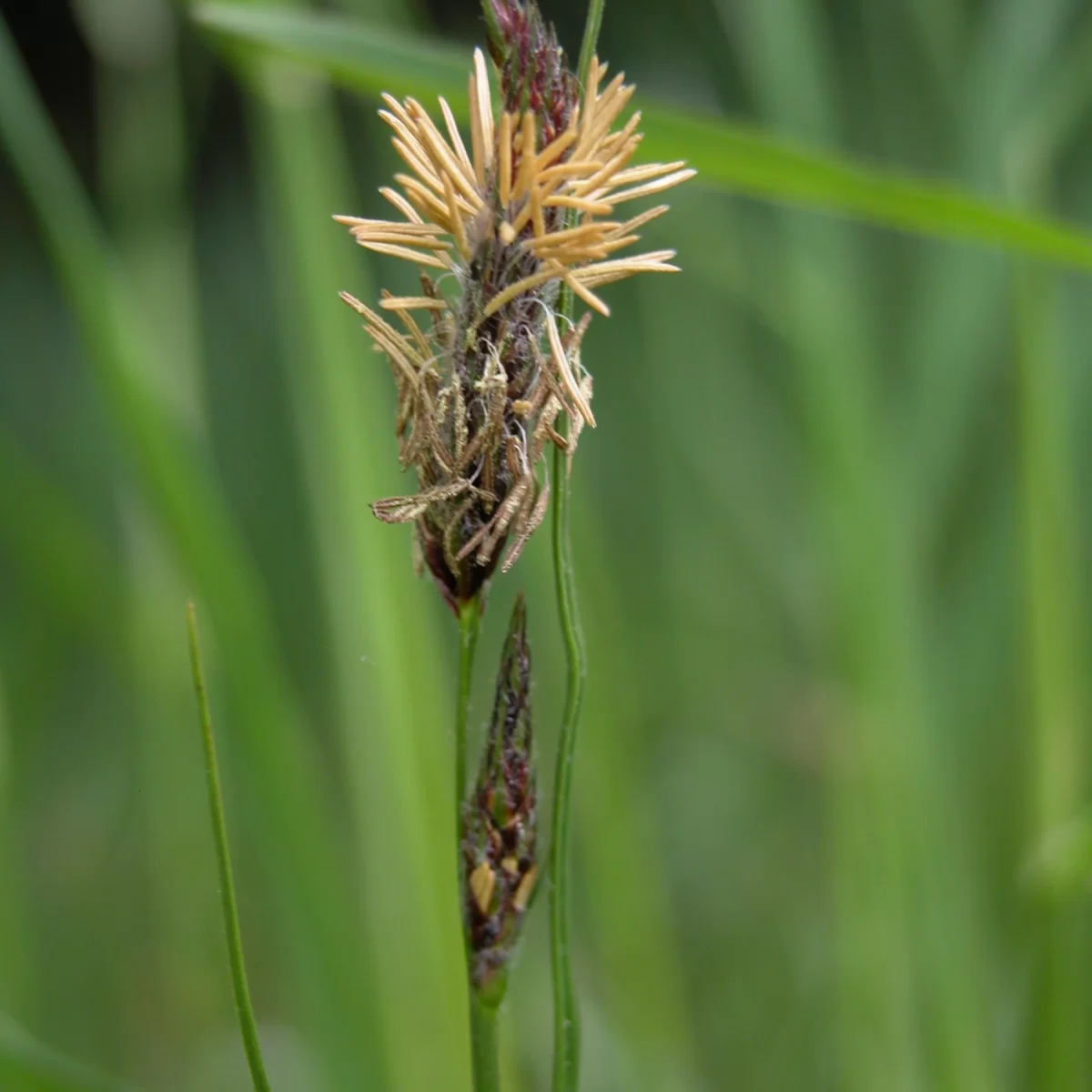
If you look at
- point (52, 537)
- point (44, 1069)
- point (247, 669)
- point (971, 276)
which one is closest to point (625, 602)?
point (971, 276)

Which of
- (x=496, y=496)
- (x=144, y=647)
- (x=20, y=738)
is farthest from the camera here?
(x=20, y=738)

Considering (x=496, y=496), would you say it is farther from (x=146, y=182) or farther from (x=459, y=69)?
(x=146, y=182)

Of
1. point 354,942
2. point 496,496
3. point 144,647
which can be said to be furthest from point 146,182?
point 496,496

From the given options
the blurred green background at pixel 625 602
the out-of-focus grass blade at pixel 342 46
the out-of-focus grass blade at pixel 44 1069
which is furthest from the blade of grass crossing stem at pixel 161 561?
the out-of-focus grass blade at pixel 44 1069

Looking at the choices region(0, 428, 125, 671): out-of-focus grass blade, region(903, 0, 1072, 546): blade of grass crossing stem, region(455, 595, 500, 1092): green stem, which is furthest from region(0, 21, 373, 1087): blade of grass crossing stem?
region(903, 0, 1072, 546): blade of grass crossing stem

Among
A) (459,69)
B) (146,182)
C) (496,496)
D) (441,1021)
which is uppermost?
(146,182)

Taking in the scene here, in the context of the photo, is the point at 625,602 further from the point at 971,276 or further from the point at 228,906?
the point at 228,906
